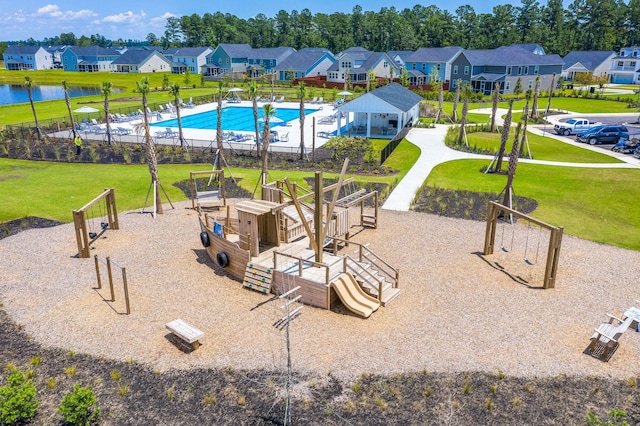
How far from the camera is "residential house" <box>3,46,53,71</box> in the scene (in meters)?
130

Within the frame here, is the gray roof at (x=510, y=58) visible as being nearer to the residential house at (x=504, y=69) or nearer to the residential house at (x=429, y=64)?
the residential house at (x=504, y=69)

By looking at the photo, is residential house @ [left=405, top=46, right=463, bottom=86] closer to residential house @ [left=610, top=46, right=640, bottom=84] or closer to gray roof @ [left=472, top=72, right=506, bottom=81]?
gray roof @ [left=472, top=72, right=506, bottom=81]

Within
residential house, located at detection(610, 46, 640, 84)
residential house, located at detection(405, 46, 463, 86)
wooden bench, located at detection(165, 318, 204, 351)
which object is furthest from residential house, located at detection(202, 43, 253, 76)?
wooden bench, located at detection(165, 318, 204, 351)

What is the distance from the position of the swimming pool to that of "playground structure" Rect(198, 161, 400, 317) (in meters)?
29.9

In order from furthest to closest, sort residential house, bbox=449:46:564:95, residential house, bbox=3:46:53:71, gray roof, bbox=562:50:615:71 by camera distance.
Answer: residential house, bbox=3:46:53:71
gray roof, bbox=562:50:615:71
residential house, bbox=449:46:564:95

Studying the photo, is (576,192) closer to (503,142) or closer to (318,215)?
(503,142)

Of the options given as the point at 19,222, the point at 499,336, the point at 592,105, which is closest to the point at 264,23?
the point at 592,105

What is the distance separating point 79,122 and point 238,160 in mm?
23512

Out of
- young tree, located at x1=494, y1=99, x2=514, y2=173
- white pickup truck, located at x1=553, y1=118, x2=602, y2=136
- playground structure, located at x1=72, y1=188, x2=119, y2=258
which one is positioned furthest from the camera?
white pickup truck, located at x1=553, y1=118, x2=602, y2=136

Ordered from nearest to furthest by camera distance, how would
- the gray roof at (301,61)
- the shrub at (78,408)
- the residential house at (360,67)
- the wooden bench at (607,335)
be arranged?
the shrub at (78,408) → the wooden bench at (607,335) → the residential house at (360,67) → the gray roof at (301,61)

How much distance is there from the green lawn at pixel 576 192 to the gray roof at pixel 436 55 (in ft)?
156

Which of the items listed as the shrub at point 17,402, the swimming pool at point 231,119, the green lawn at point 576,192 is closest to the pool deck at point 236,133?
the swimming pool at point 231,119

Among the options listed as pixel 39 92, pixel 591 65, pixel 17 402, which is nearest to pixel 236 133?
pixel 17 402

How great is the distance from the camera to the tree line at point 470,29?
108500 millimetres
